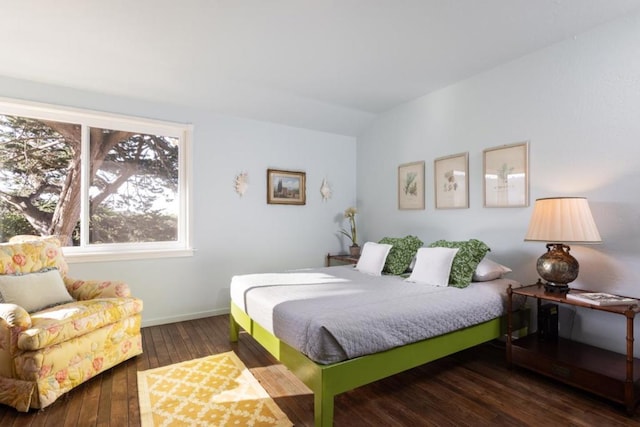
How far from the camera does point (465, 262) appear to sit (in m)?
2.77

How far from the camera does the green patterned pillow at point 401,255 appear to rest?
3.29m

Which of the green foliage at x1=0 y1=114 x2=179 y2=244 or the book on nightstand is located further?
the green foliage at x1=0 y1=114 x2=179 y2=244

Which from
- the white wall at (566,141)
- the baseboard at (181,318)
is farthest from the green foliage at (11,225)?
the white wall at (566,141)

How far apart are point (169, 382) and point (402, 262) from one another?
7.37 ft

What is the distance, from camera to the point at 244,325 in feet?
8.92

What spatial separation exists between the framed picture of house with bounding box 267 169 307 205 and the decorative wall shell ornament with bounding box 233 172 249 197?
302mm

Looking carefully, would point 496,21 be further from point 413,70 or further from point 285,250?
point 285,250

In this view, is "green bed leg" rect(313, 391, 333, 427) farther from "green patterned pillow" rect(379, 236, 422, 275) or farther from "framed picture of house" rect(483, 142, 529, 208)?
"framed picture of house" rect(483, 142, 529, 208)

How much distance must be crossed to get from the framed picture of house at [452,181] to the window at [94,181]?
2839 millimetres

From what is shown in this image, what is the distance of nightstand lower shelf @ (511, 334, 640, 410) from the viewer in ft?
6.42

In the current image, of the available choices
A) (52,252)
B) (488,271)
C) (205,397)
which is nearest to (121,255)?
(52,252)

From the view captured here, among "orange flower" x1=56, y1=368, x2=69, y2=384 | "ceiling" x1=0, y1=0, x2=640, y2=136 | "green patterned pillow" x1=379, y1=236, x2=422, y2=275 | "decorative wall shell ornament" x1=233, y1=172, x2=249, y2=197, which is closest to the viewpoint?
"orange flower" x1=56, y1=368, x2=69, y2=384

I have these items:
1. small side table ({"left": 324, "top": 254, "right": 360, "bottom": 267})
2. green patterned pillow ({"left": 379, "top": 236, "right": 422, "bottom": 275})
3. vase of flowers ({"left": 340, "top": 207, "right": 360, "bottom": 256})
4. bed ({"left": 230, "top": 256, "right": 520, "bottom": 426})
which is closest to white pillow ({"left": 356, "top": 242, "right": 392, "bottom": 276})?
green patterned pillow ({"left": 379, "top": 236, "right": 422, "bottom": 275})

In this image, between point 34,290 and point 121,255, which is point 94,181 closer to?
point 121,255
